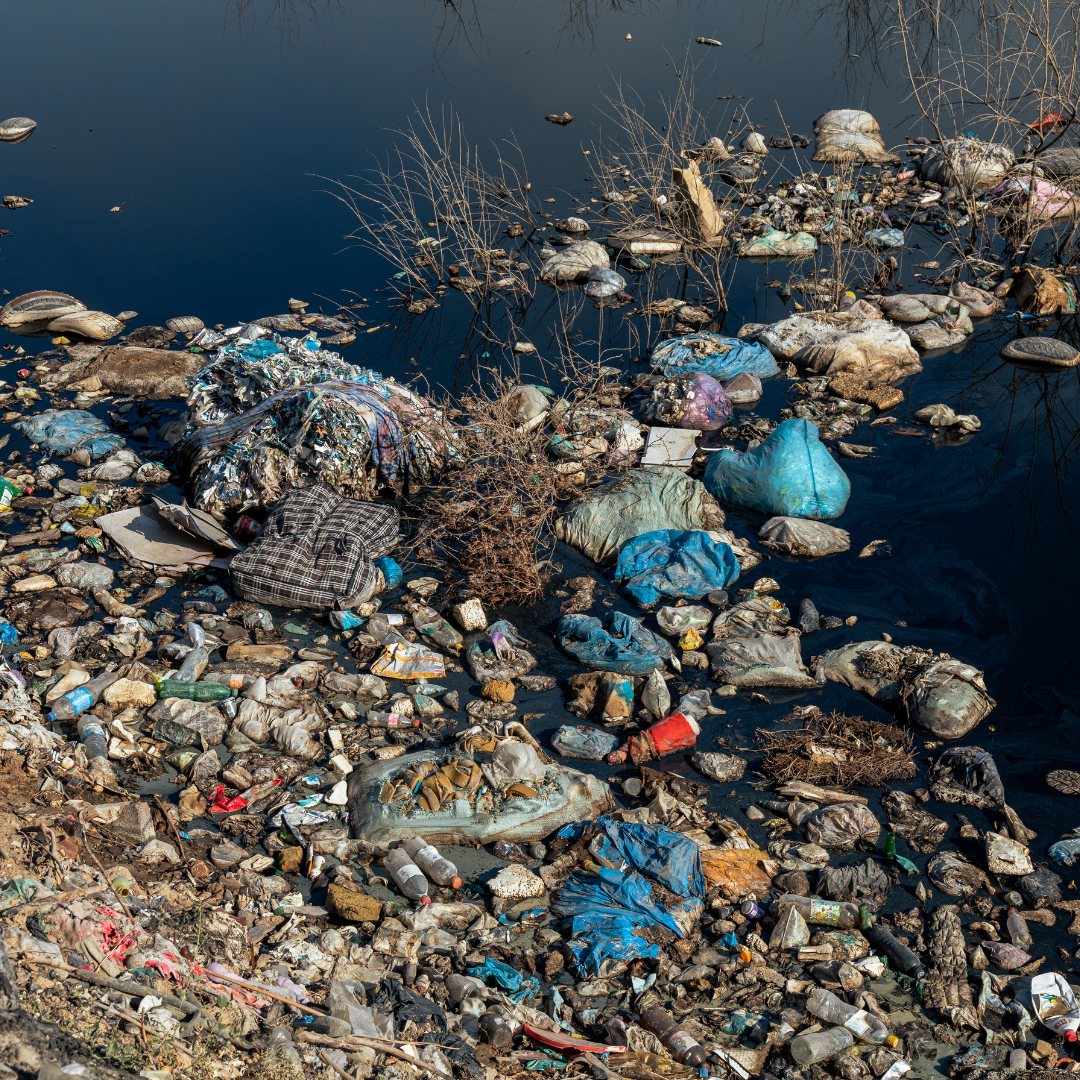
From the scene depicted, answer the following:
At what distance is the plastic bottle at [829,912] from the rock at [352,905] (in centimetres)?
142

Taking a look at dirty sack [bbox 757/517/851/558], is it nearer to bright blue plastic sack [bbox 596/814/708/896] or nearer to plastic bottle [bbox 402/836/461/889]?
bright blue plastic sack [bbox 596/814/708/896]

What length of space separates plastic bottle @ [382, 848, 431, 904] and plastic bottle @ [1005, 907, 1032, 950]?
6.77 feet

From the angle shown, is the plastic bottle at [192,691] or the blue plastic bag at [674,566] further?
the blue plastic bag at [674,566]

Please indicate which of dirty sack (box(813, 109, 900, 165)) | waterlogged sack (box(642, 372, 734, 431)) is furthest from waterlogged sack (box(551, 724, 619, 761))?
dirty sack (box(813, 109, 900, 165))

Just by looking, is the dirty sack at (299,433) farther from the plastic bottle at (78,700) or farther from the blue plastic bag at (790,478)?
the blue plastic bag at (790,478)

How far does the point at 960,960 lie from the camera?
10.2 ft

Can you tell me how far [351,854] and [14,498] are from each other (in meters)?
3.55

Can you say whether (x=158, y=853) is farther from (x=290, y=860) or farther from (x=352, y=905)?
(x=352, y=905)

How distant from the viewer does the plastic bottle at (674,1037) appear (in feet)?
8.89

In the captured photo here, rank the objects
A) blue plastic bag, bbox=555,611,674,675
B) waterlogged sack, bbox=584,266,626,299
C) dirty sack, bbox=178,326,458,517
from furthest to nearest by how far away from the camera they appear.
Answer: waterlogged sack, bbox=584,266,626,299, dirty sack, bbox=178,326,458,517, blue plastic bag, bbox=555,611,674,675

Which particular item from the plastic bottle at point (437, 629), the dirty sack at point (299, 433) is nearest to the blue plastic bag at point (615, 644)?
the plastic bottle at point (437, 629)

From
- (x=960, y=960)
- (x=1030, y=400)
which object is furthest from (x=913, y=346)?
(x=960, y=960)

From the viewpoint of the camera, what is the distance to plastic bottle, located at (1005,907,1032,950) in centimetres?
320

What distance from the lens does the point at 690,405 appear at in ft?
20.5
